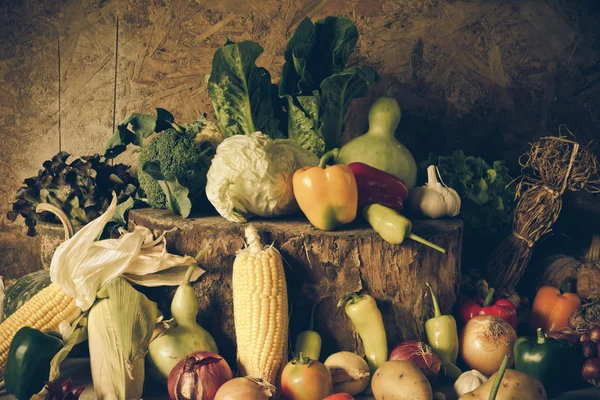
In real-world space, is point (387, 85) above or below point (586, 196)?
above

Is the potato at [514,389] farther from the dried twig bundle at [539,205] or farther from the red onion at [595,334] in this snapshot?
the dried twig bundle at [539,205]

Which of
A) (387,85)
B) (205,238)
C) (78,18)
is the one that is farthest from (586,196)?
(78,18)

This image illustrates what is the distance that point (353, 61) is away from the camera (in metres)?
3.39

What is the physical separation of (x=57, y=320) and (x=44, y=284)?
1.47ft

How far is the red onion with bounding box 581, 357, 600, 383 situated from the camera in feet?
7.39

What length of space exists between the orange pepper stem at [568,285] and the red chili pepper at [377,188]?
0.93 meters

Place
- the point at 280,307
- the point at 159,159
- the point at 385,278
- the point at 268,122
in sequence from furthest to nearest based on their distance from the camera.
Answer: the point at 268,122
the point at 159,159
the point at 385,278
the point at 280,307

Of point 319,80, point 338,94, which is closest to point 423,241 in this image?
point 338,94

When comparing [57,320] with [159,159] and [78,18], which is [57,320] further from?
[78,18]

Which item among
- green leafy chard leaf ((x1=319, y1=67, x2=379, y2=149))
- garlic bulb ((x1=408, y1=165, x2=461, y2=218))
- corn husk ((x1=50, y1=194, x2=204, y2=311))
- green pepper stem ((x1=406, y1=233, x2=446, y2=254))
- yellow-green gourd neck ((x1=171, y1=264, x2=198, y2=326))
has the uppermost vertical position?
green leafy chard leaf ((x1=319, y1=67, x2=379, y2=149))

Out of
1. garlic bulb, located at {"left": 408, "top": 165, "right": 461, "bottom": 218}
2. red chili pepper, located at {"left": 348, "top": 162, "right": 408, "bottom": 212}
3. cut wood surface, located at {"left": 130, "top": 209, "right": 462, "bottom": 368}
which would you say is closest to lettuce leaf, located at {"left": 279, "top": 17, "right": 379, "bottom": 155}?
red chili pepper, located at {"left": 348, "top": 162, "right": 408, "bottom": 212}

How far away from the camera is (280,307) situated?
2.20 m

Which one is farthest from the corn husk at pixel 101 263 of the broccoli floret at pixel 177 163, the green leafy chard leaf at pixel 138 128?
the green leafy chard leaf at pixel 138 128

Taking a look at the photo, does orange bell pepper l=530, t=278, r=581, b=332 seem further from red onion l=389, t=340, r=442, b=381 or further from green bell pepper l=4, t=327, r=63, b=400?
green bell pepper l=4, t=327, r=63, b=400
